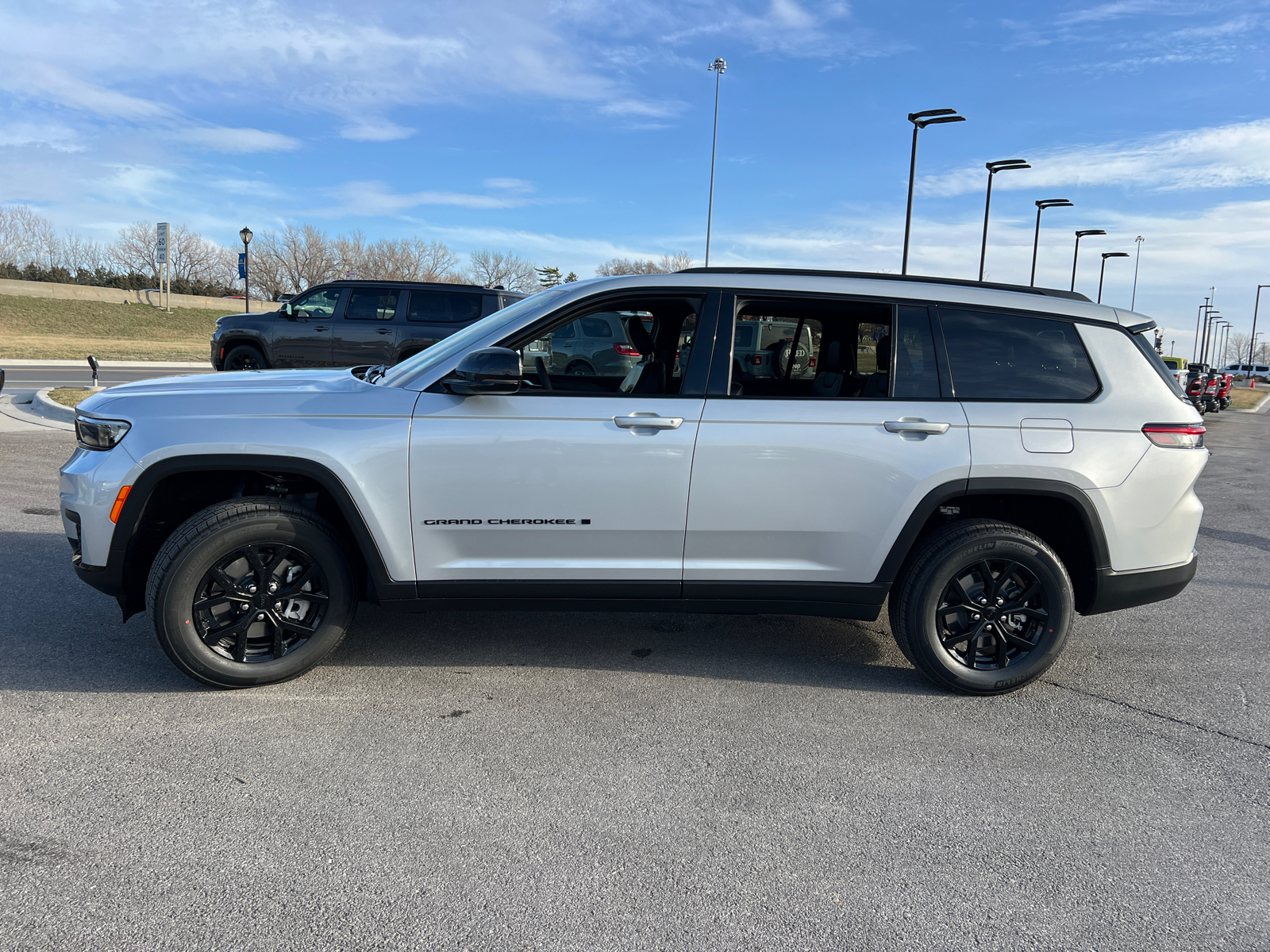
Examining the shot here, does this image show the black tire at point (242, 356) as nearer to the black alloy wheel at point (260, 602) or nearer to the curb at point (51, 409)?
the curb at point (51, 409)

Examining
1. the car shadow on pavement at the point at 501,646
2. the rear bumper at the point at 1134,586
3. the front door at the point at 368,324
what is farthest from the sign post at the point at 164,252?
the rear bumper at the point at 1134,586

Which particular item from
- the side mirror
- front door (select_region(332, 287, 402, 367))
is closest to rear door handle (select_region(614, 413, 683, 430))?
the side mirror

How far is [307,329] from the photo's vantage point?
1467 centimetres

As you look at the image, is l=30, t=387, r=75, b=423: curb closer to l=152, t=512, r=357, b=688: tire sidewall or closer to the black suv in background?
the black suv in background

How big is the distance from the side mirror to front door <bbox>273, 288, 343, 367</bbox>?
11.8 meters

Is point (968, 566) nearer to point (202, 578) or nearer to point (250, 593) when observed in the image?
point (250, 593)

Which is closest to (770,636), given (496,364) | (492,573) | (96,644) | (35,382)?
(492,573)

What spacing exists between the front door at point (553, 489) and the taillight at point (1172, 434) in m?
2.04

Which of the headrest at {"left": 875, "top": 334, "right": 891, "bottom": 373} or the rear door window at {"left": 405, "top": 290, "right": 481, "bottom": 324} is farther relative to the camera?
the rear door window at {"left": 405, "top": 290, "right": 481, "bottom": 324}

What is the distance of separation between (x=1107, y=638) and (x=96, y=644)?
17.3 ft

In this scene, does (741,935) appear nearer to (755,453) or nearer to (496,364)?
(755,453)

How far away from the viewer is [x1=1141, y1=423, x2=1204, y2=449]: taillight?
13.1 feet

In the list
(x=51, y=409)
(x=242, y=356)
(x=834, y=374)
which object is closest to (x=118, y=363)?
(x=242, y=356)

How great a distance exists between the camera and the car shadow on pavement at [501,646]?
4062 millimetres
